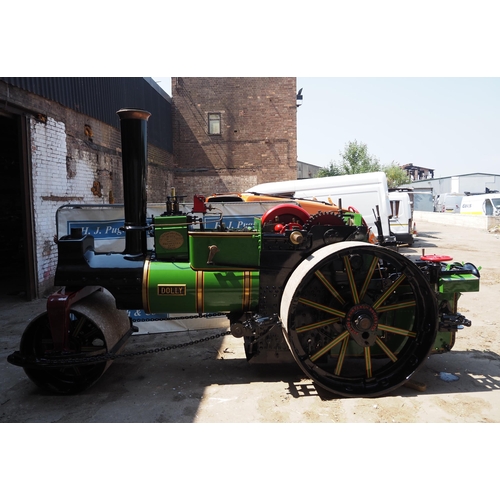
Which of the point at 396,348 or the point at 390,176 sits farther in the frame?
the point at 390,176

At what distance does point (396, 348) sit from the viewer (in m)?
4.50

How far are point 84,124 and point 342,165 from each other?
1152 inches

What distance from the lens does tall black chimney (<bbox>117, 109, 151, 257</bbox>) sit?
4223 millimetres

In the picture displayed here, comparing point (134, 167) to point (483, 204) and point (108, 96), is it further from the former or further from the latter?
point (483, 204)

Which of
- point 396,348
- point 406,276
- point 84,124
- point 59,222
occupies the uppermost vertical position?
point 84,124

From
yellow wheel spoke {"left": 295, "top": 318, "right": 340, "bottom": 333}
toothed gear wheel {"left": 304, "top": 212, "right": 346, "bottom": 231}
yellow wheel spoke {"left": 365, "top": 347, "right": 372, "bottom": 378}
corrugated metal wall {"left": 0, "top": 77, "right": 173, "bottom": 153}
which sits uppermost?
corrugated metal wall {"left": 0, "top": 77, "right": 173, "bottom": 153}

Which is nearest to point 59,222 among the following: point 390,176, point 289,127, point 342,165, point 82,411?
point 82,411

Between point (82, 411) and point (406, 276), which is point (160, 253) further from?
point (406, 276)

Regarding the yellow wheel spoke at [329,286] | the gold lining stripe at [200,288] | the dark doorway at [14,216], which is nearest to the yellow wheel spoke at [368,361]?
the yellow wheel spoke at [329,286]

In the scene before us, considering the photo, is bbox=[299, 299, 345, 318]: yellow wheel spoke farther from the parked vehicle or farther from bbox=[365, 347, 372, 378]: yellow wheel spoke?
the parked vehicle

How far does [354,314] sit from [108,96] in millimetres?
10737

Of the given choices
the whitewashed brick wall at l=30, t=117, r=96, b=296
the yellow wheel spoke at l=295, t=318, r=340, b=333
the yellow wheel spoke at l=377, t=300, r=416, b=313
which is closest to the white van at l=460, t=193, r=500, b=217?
the whitewashed brick wall at l=30, t=117, r=96, b=296

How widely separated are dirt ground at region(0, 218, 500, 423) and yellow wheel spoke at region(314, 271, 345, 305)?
891 mm

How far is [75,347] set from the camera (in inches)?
167
